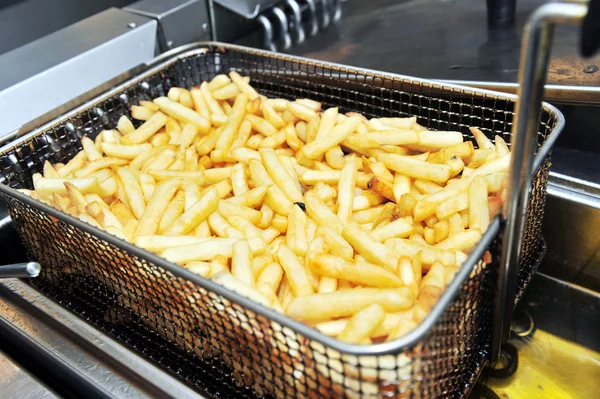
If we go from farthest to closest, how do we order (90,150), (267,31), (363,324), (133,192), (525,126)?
(267,31)
(90,150)
(133,192)
(363,324)
(525,126)

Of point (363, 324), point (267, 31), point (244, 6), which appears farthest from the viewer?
point (267, 31)

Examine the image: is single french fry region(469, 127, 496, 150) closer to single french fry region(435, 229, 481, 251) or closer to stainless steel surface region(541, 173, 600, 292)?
stainless steel surface region(541, 173, 600, 292)

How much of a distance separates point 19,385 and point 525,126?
4.45 ft

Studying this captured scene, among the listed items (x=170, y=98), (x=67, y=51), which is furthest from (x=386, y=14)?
(x=67, y=51)

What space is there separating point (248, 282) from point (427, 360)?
0.46 m

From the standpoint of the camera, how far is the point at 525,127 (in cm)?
97

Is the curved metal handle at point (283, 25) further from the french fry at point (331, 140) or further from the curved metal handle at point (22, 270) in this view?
the curved metal handle at point (22, 270)

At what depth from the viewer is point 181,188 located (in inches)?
66.5

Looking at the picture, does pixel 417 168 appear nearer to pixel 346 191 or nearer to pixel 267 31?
pixel 346 191

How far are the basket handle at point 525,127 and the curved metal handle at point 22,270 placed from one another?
107cm

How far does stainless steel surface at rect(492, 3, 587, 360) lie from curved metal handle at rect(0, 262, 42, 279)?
1073 mm

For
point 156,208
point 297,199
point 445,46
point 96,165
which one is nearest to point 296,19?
point 445,46

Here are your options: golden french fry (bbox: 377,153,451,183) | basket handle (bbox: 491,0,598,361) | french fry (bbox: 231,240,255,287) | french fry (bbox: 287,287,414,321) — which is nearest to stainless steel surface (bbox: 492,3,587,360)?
basket handle (bbox: 491,0,598,361)

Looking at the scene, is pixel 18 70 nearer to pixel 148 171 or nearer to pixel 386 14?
pixel 148 171
